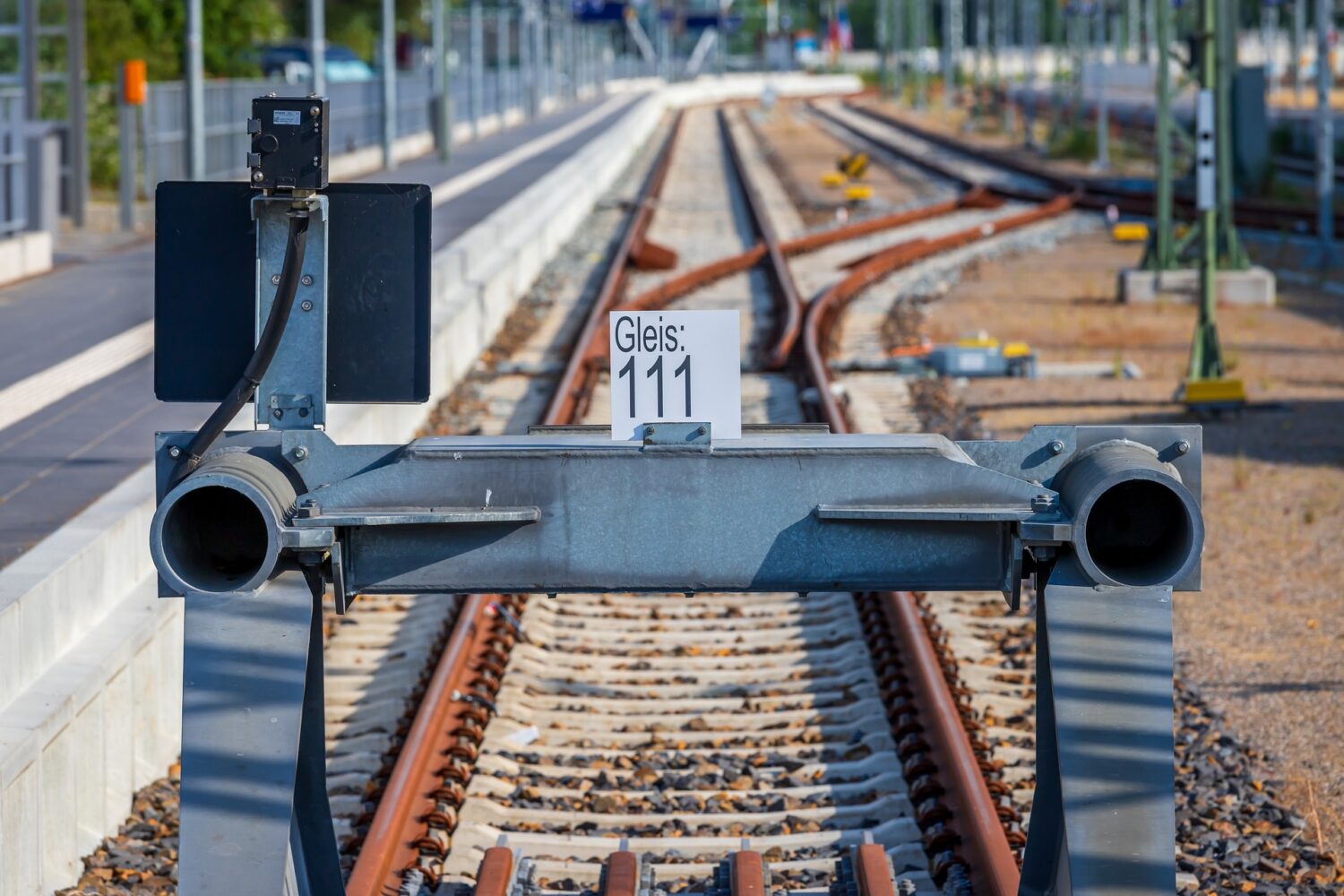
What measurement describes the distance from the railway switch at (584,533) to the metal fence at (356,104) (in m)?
2.63

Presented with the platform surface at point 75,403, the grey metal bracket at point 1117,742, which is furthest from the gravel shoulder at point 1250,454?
the platform surface at point 75,403

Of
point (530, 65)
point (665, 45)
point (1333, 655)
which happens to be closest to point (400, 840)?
point (1333, 655)

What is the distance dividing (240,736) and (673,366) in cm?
118

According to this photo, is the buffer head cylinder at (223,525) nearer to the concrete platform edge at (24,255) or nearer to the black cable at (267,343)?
the black cable at (267,343)

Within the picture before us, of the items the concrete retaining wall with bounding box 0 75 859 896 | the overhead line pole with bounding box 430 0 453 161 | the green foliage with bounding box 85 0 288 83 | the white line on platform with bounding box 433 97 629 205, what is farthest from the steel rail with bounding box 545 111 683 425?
the green foliage with bounding box 85 0 288 83

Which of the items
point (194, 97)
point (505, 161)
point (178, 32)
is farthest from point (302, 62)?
point (194, 97)

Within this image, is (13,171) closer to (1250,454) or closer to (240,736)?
(1250,454)

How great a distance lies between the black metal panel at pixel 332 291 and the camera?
435 cm

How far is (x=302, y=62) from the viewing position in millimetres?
55406

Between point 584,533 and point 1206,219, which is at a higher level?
point 1206,219

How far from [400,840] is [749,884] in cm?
108

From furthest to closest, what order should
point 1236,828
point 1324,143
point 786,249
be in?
point 786,249, point 1324,143, point 1236,828

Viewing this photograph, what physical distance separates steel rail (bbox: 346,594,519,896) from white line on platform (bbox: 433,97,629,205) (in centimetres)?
1890

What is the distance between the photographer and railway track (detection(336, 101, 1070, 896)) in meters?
5.71
